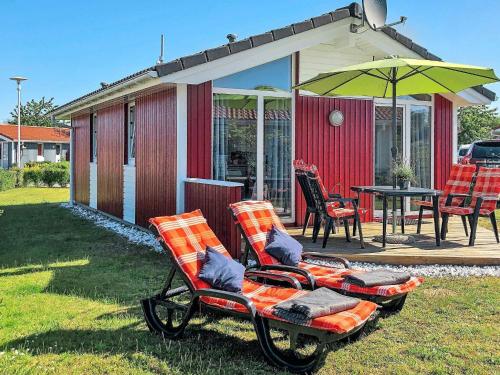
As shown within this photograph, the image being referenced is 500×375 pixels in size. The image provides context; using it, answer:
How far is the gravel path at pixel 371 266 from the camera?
589cm

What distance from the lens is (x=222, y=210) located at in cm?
640

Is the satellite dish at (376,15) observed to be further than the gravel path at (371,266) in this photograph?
Yes

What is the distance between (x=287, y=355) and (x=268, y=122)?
5.42 metres

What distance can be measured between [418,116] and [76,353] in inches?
313

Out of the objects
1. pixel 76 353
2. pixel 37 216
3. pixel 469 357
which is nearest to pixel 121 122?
pixel 37 216

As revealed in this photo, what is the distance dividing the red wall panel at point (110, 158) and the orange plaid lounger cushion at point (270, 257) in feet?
19.5

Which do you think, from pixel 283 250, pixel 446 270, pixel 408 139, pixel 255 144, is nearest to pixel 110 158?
pixel 255 144

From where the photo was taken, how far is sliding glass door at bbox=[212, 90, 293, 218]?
8117 millimetres

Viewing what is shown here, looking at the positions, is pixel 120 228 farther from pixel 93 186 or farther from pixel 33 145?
pixel 33 145

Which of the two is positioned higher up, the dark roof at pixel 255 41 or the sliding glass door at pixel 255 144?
the dark roof at pixel 255 41

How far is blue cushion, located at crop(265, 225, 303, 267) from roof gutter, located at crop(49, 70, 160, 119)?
305 centimetres

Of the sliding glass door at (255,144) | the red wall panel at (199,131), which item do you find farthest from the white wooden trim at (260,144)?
the red wall panel at (199,131)

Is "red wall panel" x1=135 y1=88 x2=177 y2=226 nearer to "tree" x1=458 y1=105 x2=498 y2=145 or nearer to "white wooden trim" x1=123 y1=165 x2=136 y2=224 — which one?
"white wooden trim" x1=123 y1=165 x2=136 y2=224

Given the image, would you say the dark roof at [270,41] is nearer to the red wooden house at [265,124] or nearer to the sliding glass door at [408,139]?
the red wooden house at [265,124]
